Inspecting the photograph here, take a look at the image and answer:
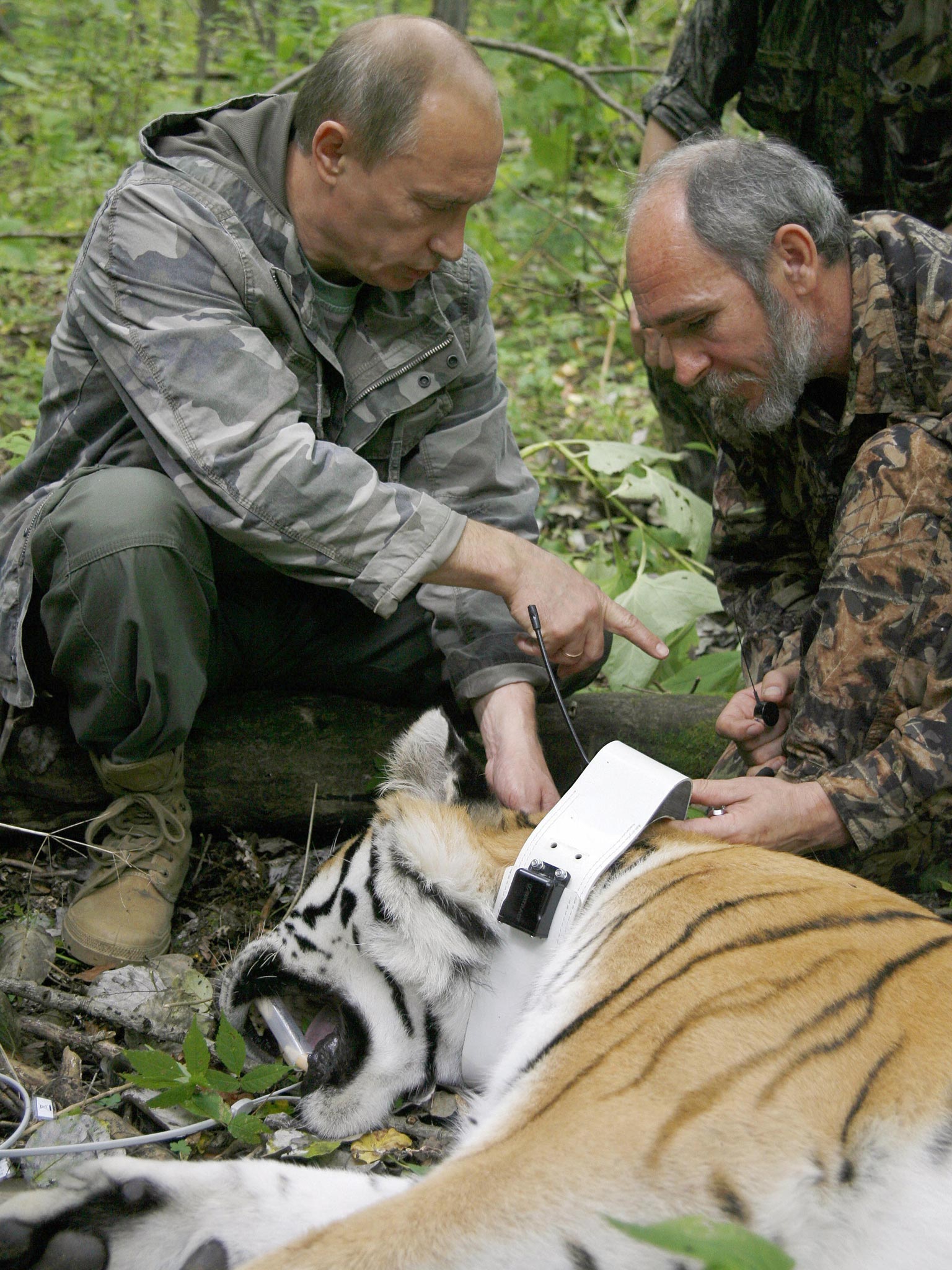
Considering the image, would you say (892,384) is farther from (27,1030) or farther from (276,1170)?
(27,1030)

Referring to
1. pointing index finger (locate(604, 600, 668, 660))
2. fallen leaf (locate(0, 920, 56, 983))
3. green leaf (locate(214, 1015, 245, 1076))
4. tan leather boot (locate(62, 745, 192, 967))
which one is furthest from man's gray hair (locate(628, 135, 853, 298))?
fallen leaf (locate(0, 920, 56, 983))

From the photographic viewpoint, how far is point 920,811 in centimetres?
258

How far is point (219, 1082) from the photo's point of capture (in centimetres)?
205

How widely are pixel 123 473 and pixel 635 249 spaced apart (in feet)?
4.35

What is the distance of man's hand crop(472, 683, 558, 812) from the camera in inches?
100

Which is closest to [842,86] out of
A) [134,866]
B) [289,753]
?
[289,753]

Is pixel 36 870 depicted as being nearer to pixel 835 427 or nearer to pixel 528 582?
pixel 528 582

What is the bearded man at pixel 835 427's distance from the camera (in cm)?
243

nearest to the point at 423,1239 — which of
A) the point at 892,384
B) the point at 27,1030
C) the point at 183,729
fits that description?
the point at 27,1030

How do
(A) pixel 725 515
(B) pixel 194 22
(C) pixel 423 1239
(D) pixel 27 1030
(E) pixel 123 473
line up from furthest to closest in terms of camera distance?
(B) pixel 194 22 → (A) pixel 725 515 → (E) pixel 123 473 → (D) pixel 27 1030 → (C) pixel 423 1239

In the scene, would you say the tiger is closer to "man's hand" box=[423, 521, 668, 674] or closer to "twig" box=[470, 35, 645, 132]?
"man's hand" box=[423, 521, 668, 674]

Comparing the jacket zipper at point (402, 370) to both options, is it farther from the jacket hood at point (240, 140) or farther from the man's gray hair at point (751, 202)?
the man's gray hair at point (751, 202)

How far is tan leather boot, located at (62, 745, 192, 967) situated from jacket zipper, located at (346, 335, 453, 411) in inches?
39.1

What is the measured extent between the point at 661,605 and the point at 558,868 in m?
1.64
